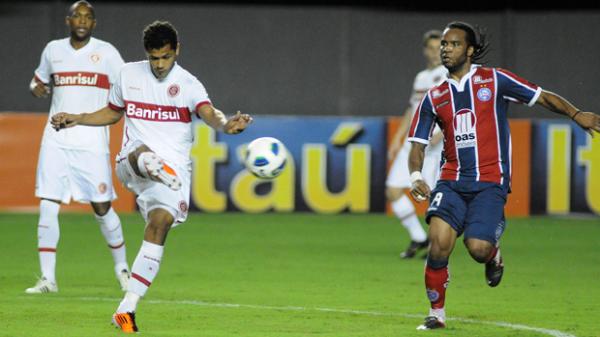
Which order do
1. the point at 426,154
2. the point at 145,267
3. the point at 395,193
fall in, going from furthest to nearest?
the point at 395,193 < the point at 426,154 < the point at 145,267

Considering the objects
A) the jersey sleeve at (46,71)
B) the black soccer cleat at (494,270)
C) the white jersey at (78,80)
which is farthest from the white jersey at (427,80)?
the black soccer cleat at (494,270)

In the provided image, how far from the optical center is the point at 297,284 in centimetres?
1066

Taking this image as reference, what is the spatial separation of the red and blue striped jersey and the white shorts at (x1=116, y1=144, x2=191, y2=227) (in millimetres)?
1663

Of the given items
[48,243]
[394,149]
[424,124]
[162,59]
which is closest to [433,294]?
[424,124]

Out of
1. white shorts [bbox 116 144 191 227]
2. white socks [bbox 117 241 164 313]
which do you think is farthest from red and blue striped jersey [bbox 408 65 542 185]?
white socks [bbox 117 241 164 313]

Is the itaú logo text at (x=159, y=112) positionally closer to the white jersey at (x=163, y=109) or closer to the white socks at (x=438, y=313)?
the white jersey at (x=163, y=109)

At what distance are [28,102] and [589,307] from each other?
12.8 meters

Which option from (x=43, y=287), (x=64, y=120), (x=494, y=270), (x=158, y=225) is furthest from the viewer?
(x=43, y=287)

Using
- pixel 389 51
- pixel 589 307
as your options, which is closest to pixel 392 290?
pixel 589 307

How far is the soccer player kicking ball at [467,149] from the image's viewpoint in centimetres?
796

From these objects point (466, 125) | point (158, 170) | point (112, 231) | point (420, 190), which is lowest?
point (112, 231)

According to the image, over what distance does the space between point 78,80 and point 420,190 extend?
3458 mm

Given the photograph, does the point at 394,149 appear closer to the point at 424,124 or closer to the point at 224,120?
the point at 424,124

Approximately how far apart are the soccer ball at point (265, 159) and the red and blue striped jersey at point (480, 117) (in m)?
A: 1.03
